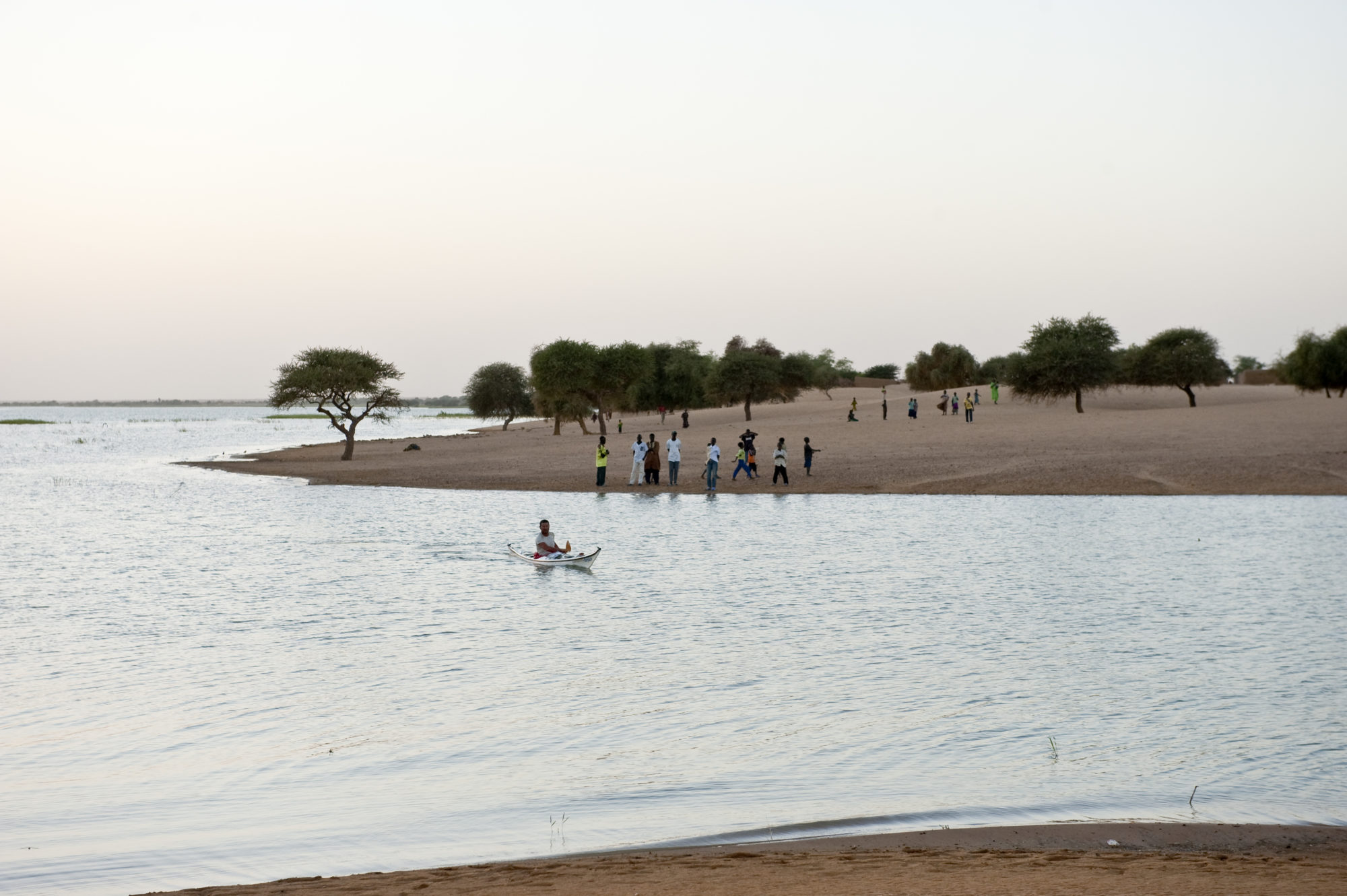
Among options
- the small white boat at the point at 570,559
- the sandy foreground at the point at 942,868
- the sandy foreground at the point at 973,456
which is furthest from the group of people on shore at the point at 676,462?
the sandy foreground at the point at 942,868

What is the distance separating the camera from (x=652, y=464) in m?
46.8

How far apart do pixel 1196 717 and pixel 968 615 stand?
6693 millimetres

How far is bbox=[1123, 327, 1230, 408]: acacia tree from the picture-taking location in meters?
90.1

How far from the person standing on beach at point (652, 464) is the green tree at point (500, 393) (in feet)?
254

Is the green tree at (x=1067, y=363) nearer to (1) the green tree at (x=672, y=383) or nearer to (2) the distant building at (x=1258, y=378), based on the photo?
(1) the green tree at (x=672, y=383)

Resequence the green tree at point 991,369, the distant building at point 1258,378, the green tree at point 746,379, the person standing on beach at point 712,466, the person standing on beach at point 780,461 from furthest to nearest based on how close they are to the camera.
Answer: the green tree at point 991,369
the distant building at point 1258,378
the green tree at point 746,379
the person standing on beach at point 780,461
the person standing on beach at point 712,466

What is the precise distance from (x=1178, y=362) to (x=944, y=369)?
9560cm

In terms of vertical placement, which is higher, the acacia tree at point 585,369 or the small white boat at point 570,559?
the acacia tree at point 585,369

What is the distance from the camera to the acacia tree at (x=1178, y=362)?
90125 mm

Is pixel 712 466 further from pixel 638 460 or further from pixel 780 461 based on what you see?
pixel 638 460

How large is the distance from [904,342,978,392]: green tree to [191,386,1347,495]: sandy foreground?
9411 centimetres

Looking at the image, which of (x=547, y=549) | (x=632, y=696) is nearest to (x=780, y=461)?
(x=547, y=549)

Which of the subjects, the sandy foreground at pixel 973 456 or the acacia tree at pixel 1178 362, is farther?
the acacia tree at pixel 1178 362

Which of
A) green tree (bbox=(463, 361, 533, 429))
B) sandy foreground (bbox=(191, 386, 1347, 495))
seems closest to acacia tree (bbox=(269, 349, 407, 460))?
sandy foreground (bbox=(191, 386, 1347, 495))
